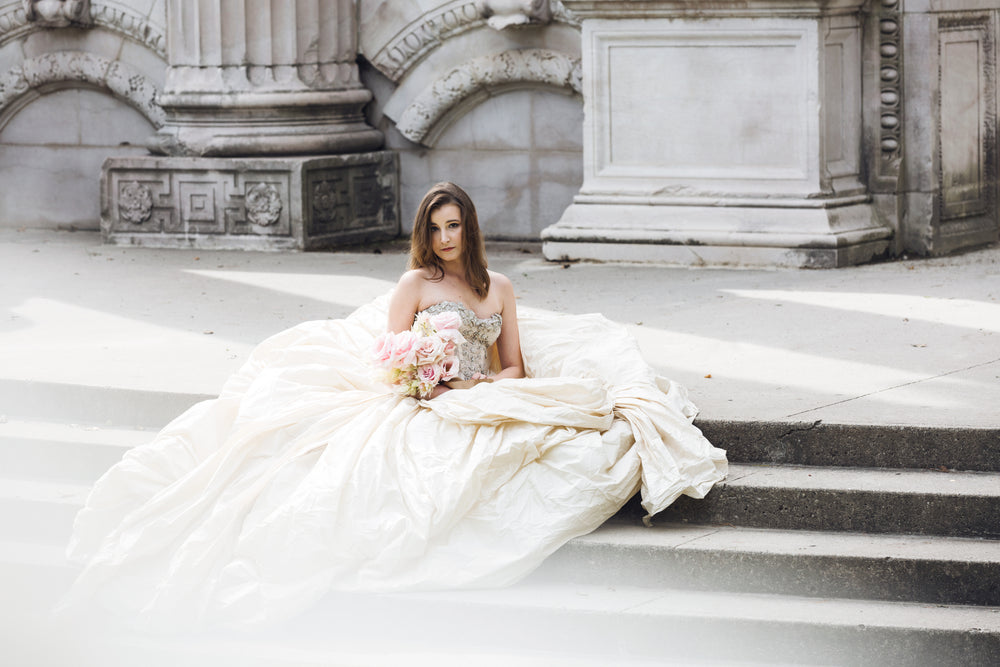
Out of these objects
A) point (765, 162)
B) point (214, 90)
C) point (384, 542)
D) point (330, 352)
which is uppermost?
point (214, 90)

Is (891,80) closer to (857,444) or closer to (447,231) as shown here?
(857,444)

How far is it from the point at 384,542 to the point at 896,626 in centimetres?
159

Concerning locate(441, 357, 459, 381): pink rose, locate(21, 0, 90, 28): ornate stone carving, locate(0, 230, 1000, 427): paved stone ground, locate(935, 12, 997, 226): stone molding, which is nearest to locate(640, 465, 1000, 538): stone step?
locate(0, 230, 1000, 427): paved stone ground

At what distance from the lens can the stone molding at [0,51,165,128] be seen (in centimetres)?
1208

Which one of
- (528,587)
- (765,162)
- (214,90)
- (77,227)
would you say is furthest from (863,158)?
(77,227)

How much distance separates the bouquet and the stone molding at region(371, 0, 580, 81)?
583 cm

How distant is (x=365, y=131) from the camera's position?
11305 mm

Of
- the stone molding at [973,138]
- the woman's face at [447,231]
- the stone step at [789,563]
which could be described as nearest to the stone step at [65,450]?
the woman's face at [447,231]

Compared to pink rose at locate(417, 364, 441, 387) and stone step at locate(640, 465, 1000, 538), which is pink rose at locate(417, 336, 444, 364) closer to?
pink rose at locate(417, 364, 441, 387)

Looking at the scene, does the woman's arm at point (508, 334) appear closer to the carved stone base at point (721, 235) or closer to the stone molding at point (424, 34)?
the carved stone base at point (721, 235)

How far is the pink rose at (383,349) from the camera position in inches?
209

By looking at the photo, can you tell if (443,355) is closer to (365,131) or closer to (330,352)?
(330,352)

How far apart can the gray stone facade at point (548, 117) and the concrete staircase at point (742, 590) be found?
155 inches

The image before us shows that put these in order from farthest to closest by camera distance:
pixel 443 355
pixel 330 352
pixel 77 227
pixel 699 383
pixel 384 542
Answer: pixel 77 227 < pixel 699 383 < pixel 330 352 < pixel 443 355 < pixel 384 542
